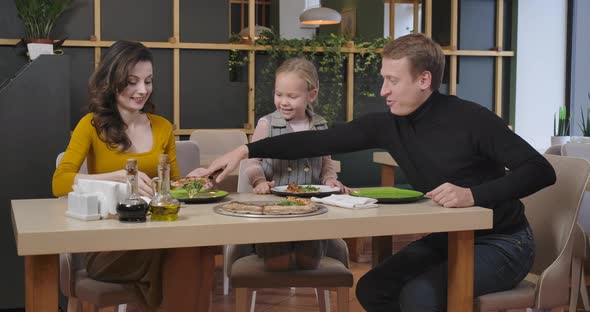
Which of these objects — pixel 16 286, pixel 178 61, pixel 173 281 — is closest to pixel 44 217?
pixel 173 281

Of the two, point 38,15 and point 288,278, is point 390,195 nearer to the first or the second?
point 288,278

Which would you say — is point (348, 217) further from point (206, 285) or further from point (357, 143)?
point (357, 143)

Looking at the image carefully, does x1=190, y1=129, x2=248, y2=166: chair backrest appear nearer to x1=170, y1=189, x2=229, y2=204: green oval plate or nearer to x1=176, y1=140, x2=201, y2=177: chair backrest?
x1=176, y1=140, x2=201, y2=177: chair backrest

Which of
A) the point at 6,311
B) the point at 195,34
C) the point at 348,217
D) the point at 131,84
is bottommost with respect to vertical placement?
the point at 6,311

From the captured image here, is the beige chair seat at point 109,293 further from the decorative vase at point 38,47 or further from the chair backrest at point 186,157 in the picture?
the decorative vase at point 38,47

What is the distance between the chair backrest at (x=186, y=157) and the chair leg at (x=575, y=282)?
1477mm

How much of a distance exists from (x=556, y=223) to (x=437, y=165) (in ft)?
1.42

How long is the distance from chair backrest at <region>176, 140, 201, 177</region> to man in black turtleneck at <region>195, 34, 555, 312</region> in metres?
0.64

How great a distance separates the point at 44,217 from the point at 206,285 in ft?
1.49

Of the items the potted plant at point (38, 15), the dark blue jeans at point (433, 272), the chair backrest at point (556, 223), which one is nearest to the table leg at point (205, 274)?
the dark blue jeans at point (433, 272)

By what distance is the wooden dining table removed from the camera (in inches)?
65.8

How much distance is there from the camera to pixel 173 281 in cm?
200

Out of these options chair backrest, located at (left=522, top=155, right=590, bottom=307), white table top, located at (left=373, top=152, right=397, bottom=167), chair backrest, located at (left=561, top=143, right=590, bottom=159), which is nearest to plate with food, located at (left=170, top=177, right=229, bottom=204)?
chair backrest, located at (left=522, top=155, right=590, bottom=307)

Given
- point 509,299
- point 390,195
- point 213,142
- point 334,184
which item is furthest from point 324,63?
point 509,299
